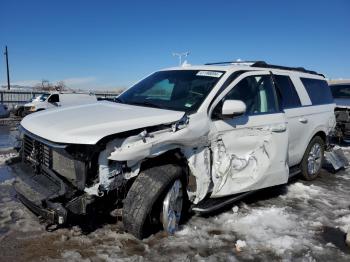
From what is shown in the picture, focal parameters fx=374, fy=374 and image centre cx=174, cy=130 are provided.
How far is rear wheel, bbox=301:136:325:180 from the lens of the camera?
6723 millimetres

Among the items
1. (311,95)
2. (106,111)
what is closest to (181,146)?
(106,111)

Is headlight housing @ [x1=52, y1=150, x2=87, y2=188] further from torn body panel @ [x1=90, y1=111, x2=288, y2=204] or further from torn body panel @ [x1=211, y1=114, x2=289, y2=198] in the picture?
torn body panel @ [x1=211, y1=114, x2=289, y2=198]

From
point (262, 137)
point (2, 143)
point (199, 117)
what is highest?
point (199, 117)

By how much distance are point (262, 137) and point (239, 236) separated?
1.36 meters

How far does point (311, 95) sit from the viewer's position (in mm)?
6711

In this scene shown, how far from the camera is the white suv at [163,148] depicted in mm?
3535

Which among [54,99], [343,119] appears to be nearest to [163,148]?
[343,119]

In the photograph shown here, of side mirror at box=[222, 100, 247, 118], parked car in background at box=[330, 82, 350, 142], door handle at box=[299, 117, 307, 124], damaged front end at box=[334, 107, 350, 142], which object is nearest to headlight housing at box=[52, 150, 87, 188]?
side mirror at box=[222, 100, 247, 118]

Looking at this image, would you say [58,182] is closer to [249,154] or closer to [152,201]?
[152,201]

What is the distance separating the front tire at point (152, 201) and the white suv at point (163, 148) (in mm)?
10

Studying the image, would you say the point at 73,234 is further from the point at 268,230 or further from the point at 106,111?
the point at 268,230

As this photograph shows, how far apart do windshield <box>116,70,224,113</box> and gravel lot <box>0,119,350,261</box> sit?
1.46 meters

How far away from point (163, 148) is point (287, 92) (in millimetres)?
2939

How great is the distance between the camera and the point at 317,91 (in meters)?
7.02
